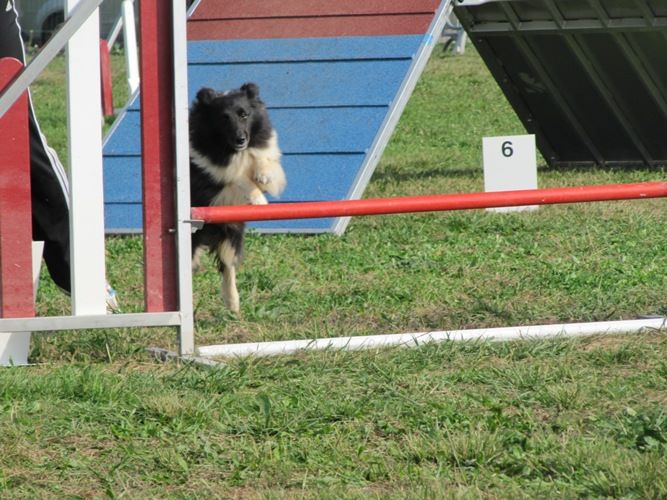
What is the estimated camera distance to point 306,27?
8.32 m

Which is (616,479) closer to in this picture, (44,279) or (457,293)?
(457,293)

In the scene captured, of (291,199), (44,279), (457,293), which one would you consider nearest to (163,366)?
(457,293)

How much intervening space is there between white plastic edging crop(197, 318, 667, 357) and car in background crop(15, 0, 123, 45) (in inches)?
731

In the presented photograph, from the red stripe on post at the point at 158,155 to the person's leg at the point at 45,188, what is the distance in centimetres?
54

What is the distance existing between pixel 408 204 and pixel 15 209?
4.57ft

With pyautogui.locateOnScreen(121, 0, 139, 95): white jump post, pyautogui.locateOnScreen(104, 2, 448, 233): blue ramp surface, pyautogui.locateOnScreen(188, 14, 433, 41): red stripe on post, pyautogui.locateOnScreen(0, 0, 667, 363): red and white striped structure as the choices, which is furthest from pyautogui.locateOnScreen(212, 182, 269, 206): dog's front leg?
pyautogui.locateOnScreen(121, 0, 139, 95): white jump post

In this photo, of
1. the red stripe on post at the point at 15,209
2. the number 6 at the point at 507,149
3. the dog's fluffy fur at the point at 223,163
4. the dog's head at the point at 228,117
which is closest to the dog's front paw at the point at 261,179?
the dog's fluffy fur at the point at 223,163

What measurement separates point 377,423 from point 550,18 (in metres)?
6.68

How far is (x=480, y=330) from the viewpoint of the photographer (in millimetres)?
4379

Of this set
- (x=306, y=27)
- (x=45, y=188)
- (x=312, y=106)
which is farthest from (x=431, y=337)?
(x=306, y=27)

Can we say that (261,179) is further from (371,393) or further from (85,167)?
(371,393)

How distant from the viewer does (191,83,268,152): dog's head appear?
5766 mm

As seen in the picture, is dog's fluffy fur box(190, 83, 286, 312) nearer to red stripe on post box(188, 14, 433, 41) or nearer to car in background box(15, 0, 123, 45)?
red stripe on post box(188, 14, 433, 41)

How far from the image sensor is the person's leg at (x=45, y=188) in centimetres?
443
